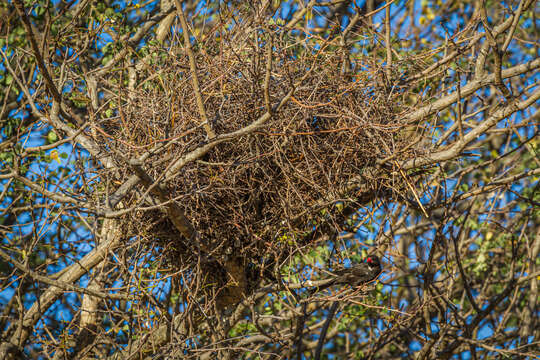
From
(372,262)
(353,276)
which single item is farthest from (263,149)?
(372,262)

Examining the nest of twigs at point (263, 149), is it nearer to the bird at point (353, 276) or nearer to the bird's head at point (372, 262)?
the bird at point (353, 276)

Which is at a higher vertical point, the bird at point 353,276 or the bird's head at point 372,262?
the bird's head at point 372,262

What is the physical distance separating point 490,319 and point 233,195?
12.0 ft

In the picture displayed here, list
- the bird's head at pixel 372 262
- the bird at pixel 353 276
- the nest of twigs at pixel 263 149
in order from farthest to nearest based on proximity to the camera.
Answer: the bird's head at pixel 372 262 < the bird at pixel 353 276 < the nest of twigs at pixel 263 149

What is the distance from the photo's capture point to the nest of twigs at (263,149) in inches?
137

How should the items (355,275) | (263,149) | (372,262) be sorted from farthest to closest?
(372,262) → (355,275) → (263,149)

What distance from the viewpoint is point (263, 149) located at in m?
3.52

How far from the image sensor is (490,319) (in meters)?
5.93

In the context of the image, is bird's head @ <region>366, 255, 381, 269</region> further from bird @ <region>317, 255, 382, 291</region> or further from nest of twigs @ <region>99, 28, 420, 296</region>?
nest of twigs @ <region>99, 28, 420, 296</region>

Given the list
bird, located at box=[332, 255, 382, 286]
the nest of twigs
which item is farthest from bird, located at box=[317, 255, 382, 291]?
the nest of twigs

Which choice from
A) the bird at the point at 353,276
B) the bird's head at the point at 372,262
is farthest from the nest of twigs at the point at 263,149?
the bird's head at the point at 372,262

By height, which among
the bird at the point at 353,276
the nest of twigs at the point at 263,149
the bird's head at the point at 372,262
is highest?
the nest of twigs at the point at 263,149

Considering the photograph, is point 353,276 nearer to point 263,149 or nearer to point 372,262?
point 372,262

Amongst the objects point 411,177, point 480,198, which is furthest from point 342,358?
point 411,177
